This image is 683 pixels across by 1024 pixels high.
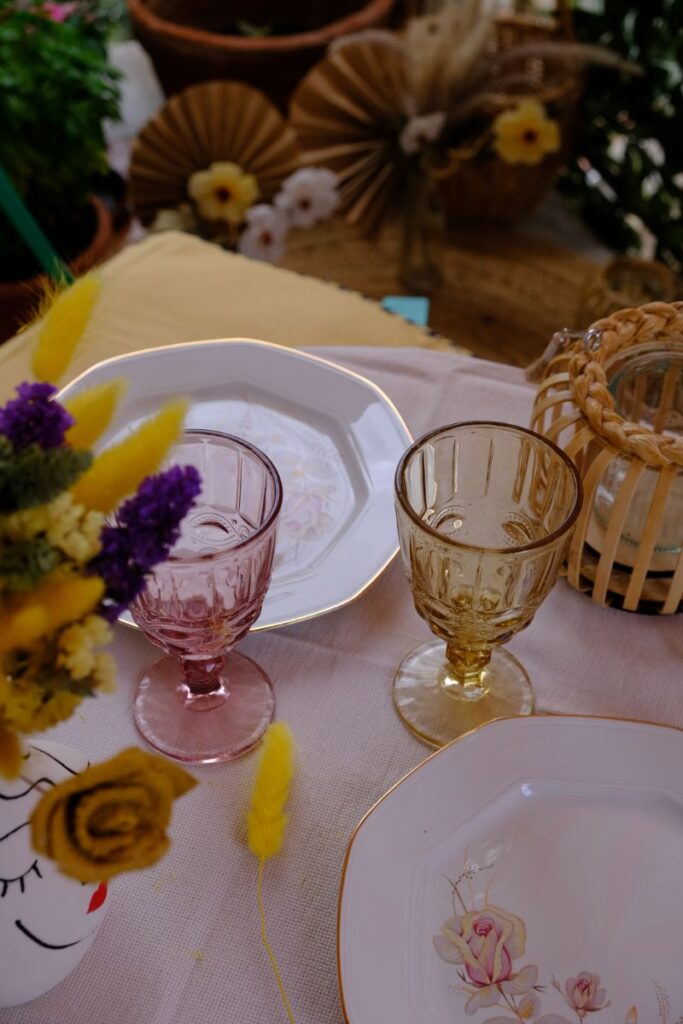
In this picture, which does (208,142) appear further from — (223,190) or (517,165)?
(517,165)

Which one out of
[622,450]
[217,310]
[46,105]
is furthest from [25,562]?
[46,105]

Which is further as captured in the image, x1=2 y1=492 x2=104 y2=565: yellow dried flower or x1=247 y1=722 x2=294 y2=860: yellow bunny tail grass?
x1=247 y1=722 x2=294 y2=860: yellow bunny tail grass

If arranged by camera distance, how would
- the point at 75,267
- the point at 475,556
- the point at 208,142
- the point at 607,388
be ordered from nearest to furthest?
the point at 475,556
the point at 607,388
the point at 75,267
the point at 208,142

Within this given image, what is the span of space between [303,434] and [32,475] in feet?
1.45

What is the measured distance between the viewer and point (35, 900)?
1.33ft

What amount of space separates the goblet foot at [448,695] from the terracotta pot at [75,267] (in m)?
0.99

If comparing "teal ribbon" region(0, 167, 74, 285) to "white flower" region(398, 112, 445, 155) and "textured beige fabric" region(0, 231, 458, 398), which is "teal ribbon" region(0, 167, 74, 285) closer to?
"textured beige fabric" region(0, 231, 458, 398)

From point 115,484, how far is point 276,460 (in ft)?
1.20

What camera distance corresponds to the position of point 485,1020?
1.48 feet

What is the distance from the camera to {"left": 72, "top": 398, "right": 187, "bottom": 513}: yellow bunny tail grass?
363mm

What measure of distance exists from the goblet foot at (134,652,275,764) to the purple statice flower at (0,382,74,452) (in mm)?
285

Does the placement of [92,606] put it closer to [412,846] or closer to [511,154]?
[412,846]

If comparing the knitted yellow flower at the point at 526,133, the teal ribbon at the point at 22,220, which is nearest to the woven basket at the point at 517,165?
the knitted yellow flower at the point at 526,133

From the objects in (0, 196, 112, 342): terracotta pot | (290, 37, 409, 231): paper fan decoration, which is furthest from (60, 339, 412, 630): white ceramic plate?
(290, 37, 409, 231): paper fan decoration
